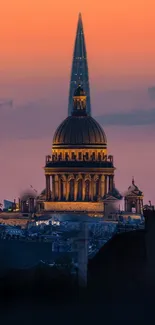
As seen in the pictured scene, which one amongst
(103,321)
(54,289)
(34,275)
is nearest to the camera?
(103,321)

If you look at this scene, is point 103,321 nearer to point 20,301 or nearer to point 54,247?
point 20,301

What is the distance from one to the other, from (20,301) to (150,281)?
1843 millimetres

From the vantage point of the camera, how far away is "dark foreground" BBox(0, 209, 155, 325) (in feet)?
96.2

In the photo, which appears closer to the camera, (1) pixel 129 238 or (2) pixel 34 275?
(1) pixel 129 238

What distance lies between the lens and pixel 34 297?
1204 inches

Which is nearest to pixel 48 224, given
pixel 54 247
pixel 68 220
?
pixel 68 220

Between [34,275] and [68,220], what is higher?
[68,220]

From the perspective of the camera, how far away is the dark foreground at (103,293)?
29312 millimetres

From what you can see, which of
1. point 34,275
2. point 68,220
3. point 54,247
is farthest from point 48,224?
point 34,275

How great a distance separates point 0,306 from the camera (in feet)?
98.5

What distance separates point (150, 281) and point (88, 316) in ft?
5.38

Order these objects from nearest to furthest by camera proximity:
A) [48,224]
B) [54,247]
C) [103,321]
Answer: [103,321] < [54,247] < [48,224]

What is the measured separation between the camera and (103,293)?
30.3m

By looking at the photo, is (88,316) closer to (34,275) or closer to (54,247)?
(34,275)
